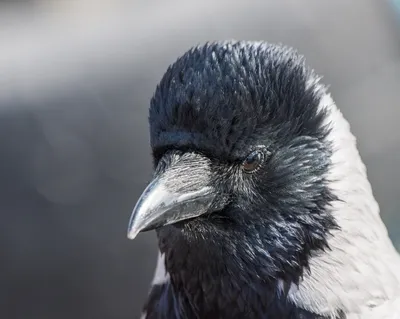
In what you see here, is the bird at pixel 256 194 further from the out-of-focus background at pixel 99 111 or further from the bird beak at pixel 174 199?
the out-of-focus background at pixel 99 111

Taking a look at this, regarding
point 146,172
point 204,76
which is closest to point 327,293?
point 204,76

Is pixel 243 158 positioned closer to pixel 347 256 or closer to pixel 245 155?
pixel 245 155

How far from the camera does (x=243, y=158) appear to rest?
1.37m

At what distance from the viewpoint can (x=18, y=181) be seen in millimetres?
2383

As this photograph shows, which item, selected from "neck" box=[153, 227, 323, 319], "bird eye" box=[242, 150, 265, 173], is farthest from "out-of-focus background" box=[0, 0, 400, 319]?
"bird eye" box=[242, 150, 265, 173]

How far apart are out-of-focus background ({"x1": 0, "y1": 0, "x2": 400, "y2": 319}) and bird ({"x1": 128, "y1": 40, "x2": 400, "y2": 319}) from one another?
94 centimetres

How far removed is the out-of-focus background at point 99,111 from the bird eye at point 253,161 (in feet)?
3.37

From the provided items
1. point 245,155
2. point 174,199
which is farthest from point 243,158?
point 174,199

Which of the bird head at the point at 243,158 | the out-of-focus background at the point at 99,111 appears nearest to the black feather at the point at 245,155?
the bird head at the point at 243,158

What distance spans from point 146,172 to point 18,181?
14.8 inches

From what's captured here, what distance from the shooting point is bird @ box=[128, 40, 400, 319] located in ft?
4.41

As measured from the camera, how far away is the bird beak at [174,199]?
129 cm

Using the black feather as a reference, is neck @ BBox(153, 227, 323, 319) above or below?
below

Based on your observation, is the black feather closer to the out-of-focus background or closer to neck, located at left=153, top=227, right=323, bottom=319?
neck, located at left=153, top=227, right=323, bottom=319
